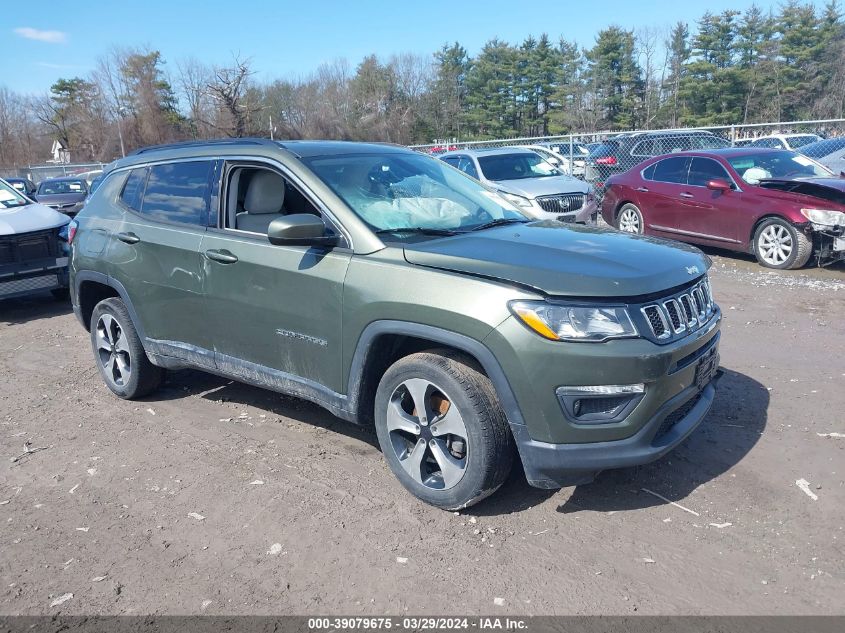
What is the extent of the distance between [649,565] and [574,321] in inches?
43.9

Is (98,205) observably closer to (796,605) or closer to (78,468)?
(78,468)

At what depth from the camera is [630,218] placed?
472 inches

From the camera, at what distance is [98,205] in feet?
18.1

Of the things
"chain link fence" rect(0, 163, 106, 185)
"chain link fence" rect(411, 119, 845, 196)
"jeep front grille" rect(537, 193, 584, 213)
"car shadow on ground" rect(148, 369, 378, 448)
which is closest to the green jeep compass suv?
"car shadow on ground" rect(148, 369, 378, 448)

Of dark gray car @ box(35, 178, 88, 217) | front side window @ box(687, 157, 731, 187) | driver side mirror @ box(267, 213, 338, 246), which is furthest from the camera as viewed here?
dark gray car @ box(35, 178, 88, 217)

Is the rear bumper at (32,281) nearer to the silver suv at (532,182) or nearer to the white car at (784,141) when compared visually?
the silver suv at (532,182)

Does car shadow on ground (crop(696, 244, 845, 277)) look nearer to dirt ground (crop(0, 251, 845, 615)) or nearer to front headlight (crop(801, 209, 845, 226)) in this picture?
front headlight (crop(801, 209, 845, 226))

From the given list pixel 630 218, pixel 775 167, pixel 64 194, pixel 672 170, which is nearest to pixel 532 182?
pixel 630 218

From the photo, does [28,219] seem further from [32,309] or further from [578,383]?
[578,383]

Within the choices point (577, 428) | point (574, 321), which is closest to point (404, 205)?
point (574, 321)

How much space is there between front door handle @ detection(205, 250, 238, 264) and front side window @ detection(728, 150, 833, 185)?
8354 mm

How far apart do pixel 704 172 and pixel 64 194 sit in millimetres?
16915

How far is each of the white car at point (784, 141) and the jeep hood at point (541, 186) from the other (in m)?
6.55

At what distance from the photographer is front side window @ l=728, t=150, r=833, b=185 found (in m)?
10.4
